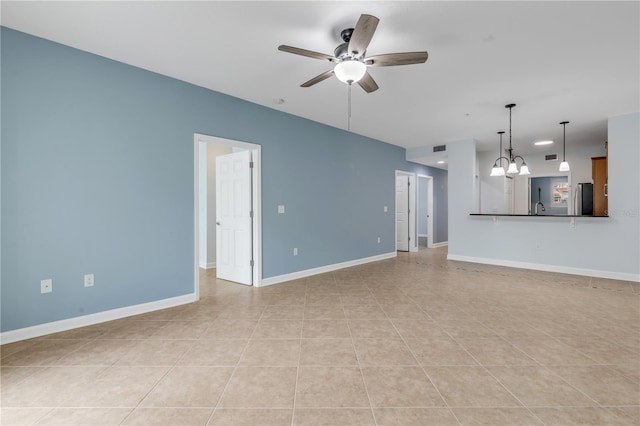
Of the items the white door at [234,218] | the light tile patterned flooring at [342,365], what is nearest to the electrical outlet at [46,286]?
the light tile patterned flooring at [342,365]

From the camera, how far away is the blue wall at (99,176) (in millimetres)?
2613

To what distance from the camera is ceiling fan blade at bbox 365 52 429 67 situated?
2.33 m

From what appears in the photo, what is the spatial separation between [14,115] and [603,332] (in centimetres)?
586

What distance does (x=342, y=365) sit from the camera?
2.26 metres

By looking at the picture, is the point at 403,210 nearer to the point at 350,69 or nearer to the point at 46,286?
the point at 350,69

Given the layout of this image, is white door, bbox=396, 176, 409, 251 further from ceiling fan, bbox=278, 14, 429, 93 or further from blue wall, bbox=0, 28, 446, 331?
ceiling fan, bbox=278, 14, 429, 93

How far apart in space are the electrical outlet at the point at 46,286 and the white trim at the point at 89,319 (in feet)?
1.03

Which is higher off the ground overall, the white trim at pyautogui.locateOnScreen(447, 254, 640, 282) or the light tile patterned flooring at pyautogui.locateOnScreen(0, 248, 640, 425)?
the white trim at pyautogui.locateOnScreen(447, 254, 640, 282)

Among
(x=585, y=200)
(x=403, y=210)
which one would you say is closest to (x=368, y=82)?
(x=403, y=210)

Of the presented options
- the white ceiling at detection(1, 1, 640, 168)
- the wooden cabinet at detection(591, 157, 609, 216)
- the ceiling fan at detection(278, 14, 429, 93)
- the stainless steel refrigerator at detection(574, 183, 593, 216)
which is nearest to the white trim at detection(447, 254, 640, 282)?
the wooden cabinet at detection(591, 157, 609, 216)

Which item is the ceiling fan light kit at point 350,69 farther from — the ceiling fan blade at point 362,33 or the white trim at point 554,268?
the white trim at point 554,268

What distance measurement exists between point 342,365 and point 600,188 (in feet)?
22.6

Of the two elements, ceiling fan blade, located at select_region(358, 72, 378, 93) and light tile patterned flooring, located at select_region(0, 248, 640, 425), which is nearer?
light tile patterned flooring, located at select_region(0, 248, 640, 425)

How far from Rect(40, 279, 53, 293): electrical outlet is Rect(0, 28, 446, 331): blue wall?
0.04 metres
